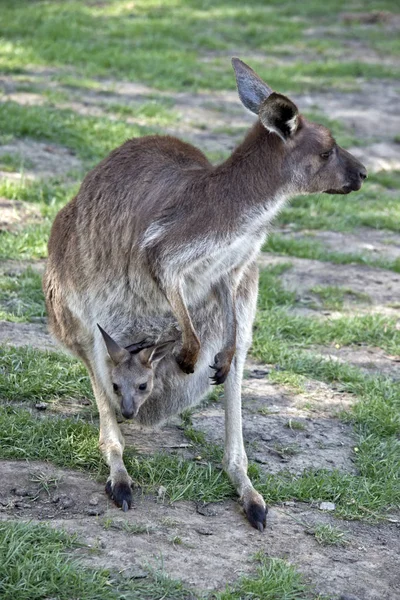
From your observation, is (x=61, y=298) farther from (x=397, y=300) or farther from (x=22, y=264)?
(x=397, y=300)

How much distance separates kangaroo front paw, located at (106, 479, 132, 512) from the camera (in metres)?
3.49

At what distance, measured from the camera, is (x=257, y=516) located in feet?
11.7

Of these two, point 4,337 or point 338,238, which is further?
point 338,238

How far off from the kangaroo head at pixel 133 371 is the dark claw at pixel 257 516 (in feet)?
1.83

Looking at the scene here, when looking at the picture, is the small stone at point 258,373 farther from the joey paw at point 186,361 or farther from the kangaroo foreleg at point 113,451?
the joey paw at point 186,361

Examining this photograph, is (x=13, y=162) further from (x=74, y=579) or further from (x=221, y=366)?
(x=74, y=579)

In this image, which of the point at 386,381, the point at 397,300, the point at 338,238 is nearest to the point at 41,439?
the point at 386,381

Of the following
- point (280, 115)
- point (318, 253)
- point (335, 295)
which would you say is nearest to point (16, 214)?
point (318, 253)

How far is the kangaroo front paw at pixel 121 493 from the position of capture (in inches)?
137

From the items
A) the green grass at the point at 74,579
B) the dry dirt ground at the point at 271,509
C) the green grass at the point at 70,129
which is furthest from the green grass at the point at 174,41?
the green grass at the point at 74,579

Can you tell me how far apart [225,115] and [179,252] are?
573 centimetres

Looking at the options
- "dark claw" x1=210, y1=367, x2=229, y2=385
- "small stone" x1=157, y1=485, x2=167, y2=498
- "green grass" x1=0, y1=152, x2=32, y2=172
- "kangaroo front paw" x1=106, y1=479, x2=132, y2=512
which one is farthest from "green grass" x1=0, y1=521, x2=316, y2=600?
"green grass" x1=0, y1=152, x2=32, y2=172

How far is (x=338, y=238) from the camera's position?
666 cm

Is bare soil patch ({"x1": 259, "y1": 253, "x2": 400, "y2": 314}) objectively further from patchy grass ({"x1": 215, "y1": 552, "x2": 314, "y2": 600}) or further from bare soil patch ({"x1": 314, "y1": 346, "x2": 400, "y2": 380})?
patchy grass ({"x1": 215, "y1": 552, "x2": 314, "y2": 600})
